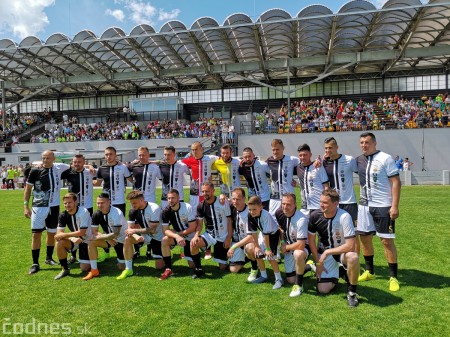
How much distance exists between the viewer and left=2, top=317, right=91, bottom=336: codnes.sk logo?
3.94m

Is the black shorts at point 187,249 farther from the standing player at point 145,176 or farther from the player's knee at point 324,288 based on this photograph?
the player's knee at point 324,288

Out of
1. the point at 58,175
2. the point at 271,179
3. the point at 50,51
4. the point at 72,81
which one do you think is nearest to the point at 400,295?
the point at 271,179

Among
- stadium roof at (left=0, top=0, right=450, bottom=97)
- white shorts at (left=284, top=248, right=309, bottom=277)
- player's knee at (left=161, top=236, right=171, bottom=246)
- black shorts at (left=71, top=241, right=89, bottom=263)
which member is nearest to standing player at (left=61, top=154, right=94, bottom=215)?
black shorts at (left=71, top=241, right=89, bottom=263)

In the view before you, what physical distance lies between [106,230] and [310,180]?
11.1 feet

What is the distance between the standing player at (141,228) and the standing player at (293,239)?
6.59 ft

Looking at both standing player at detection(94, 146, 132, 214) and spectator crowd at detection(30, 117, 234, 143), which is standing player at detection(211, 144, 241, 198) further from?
Result: spectator crowd at detection(30, 117, 234, 143)

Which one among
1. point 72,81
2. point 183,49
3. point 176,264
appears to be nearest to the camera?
point 176,264

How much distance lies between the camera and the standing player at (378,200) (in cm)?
510

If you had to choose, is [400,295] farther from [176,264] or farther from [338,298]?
[176,264]

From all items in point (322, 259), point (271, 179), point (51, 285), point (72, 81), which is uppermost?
point (72, 81)

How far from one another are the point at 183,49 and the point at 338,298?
2530 centimetres

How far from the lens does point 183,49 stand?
89.9 ft

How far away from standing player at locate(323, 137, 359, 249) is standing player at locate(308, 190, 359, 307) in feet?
2.90

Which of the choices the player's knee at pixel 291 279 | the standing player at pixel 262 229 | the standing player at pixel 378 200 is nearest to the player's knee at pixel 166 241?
the standing player at pixel 262 229
